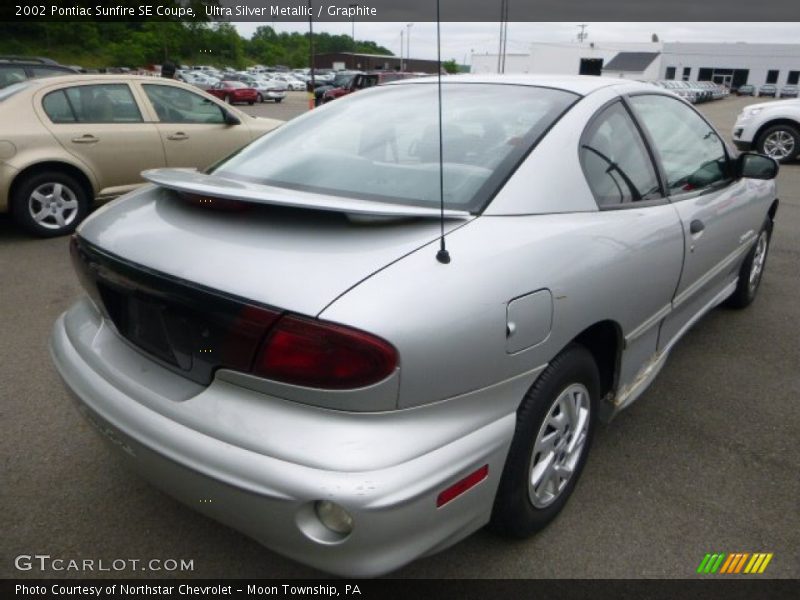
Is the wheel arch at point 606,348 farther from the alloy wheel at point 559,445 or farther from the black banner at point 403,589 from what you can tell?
the black banner at point 403,589

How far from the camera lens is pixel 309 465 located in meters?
1.49

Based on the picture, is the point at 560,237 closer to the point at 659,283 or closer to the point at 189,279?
the point at 659,283

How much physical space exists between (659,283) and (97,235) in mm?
2035

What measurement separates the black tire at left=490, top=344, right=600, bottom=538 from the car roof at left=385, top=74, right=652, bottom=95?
1.10 m

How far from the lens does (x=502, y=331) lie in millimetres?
1682

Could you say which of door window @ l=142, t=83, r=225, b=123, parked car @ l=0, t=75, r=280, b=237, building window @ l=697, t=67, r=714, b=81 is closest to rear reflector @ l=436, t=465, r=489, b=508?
parked car @ l=0, t=75, r=280, b=237

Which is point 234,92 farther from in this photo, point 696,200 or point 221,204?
point 221,204

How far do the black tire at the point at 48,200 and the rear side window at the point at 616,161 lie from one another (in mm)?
5129

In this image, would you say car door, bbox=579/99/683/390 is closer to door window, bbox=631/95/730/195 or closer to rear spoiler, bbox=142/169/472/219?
door window, bbox=631/95/730/195

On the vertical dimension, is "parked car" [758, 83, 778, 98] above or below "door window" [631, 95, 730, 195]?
below

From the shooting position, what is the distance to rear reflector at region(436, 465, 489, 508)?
159cm

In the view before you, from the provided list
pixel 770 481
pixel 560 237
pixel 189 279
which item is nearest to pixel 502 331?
pixel 560 237

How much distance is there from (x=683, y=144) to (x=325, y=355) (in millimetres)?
2366

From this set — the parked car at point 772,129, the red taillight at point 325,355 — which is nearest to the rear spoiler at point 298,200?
the red taillight at point 325,355
